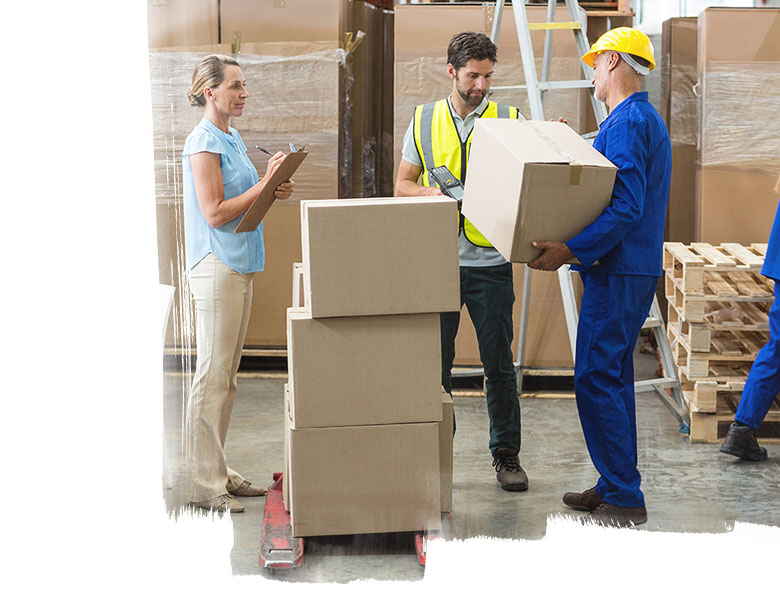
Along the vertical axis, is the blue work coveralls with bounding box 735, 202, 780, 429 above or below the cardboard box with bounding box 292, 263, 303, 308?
below

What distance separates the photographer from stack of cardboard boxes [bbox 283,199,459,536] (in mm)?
2602

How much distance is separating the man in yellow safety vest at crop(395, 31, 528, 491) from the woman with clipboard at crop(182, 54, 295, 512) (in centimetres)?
69

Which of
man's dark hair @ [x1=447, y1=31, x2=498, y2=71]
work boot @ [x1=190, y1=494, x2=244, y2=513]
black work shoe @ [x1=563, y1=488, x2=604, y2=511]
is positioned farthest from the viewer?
man's dark hair @ [x1=447, y1=31, x2=498, y2=71]

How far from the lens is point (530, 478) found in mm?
3494

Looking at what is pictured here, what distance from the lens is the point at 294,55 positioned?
4.61 m

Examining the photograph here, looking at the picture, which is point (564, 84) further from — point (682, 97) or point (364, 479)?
point (364, 479)

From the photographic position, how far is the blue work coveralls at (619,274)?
279cm

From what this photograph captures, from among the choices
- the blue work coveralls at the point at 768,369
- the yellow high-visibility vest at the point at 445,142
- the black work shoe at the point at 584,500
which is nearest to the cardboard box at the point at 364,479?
the black work shoe at the point at 584,500

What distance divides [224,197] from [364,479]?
1.00 m

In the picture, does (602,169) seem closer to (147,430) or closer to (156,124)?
(156,124)

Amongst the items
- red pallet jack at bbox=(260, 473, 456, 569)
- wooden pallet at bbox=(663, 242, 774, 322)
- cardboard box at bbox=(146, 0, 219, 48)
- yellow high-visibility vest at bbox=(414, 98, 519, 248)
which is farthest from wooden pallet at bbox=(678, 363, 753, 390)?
cardboard box at bbox=(146, 0, 219, 48)

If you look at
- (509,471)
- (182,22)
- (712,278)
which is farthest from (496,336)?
(182,22)

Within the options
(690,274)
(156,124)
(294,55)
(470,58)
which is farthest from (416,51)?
(156,124)

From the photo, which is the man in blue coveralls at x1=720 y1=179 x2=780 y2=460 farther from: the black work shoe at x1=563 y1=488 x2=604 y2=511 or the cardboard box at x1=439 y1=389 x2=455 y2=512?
the cardboard box at x1=439 y1=389 x2=455 y2=512
